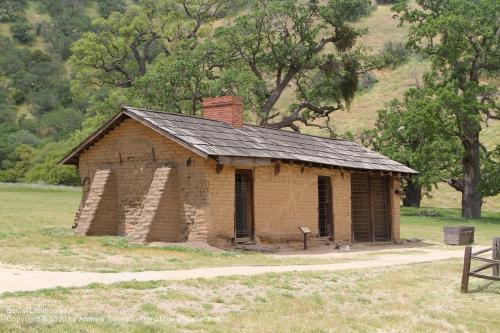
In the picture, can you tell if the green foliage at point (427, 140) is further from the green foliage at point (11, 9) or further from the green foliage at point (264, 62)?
the green foliage at point (11, 9)

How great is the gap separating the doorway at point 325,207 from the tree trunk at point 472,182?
1776cm

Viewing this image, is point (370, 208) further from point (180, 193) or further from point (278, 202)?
point (180, 193)

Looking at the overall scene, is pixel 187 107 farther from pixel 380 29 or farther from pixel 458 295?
pixel 380 29

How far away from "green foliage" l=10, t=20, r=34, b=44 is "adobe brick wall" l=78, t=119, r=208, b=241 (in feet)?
300

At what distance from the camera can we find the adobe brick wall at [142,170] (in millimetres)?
18625

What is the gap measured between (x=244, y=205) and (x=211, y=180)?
1834 millimetres

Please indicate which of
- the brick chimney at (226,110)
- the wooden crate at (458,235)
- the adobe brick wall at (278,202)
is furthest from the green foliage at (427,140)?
the brick chimney at (226,110)

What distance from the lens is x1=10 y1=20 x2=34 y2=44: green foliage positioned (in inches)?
4186

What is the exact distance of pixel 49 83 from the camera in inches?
3701

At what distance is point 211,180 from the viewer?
61.1 feet

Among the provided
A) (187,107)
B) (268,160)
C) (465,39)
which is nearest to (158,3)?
(187,107)

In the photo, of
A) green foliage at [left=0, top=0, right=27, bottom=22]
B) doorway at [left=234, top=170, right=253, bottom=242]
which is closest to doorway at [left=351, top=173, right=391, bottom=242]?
doorway at [left=234, top=170, right=253, bottom=242]

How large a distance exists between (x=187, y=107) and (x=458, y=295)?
2928cm

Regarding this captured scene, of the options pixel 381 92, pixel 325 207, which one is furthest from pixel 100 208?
pixel 381 92
